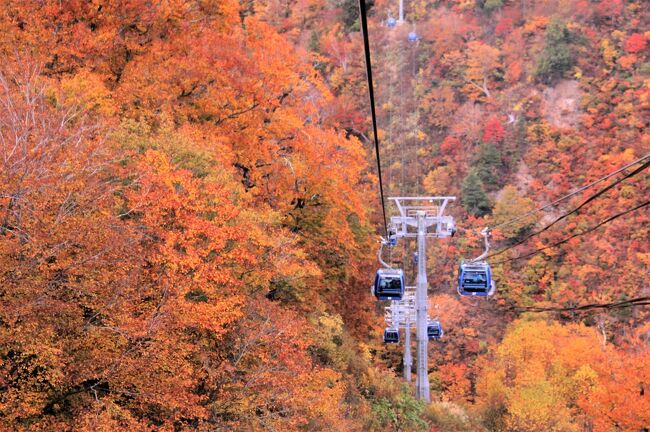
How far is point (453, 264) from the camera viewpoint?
67.8 metres

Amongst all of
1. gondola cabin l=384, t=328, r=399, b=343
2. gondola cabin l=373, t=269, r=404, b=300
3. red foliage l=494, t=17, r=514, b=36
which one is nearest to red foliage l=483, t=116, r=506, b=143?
red foliage l=494, t=17, r=514, b=36

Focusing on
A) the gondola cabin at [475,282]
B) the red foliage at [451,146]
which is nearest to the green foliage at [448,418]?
the gondola cabin at [475,282]

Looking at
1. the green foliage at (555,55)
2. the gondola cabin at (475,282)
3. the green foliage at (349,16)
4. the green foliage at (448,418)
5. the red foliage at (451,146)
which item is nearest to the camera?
the gondola cabin at (475,282)

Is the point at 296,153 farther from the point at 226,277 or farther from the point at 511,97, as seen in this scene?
the point at 511,97

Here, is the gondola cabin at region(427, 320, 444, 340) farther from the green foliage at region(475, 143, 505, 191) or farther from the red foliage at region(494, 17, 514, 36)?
the red foliage at region(494, 17, 514, 36)

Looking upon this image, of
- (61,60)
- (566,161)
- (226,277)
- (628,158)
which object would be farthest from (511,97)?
(226,277)

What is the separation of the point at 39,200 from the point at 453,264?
58883 mm

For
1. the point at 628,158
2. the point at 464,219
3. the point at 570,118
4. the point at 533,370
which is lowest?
the point at 533,370

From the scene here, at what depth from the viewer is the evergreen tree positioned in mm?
72125

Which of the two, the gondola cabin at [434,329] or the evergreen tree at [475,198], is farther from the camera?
the evergreen tree at [475,198]

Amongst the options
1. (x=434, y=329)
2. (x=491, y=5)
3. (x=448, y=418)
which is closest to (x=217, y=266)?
(x=448, y=418)

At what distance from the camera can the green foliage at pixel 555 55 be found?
84.9 metres

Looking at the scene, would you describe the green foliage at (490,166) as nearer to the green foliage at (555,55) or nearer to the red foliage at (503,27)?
the green foliage at (555,55)

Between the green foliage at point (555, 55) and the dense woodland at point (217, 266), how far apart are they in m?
23.9
